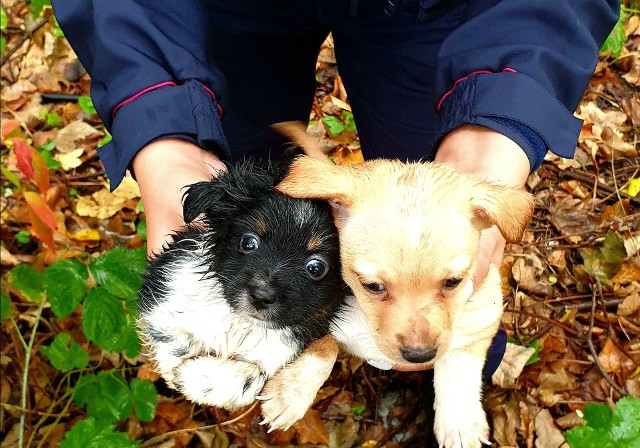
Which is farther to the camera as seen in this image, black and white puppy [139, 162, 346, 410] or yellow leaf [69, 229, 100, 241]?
yellow leaf [69, 229, 100, 241]

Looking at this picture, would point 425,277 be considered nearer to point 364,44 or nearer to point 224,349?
point 224,349

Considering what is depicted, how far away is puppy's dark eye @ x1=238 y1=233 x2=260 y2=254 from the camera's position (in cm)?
196

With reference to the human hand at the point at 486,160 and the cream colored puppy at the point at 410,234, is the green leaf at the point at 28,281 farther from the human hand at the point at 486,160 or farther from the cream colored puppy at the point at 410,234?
the human hand at the point at 486,160

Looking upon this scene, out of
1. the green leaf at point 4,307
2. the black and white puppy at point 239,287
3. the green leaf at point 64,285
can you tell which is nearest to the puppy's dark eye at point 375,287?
the black and white puppy at point 239,287

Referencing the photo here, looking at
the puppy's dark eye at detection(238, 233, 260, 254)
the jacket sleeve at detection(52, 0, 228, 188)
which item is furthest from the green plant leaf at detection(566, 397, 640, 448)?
the jacket sleeve at detection(52, 0, 228, 188)

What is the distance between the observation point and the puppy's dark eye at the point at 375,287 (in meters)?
1.95

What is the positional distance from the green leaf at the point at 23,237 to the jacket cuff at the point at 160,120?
188cm

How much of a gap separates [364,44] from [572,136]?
115 centimetres

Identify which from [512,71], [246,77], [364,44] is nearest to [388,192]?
[512,71]

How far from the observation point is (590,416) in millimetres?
2266

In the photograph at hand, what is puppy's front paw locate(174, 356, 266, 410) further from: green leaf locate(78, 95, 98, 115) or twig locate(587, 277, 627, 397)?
green leaf locate(78, 95, 98, 115)

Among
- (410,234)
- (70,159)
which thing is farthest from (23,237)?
(410,234)

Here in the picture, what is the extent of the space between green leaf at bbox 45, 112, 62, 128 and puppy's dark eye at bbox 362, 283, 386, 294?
3452 millimetres

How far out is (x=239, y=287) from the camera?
193 centimetres
